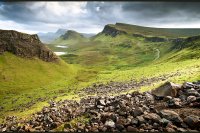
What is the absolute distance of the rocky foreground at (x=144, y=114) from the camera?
17.4m

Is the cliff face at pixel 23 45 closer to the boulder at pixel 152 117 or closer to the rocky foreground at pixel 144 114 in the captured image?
the rocky foreground at pixel 144 114

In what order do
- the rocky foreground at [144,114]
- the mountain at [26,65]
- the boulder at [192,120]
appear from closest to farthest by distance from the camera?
the boulder at [192,120], the rocky foreground at [144,114], the mountain at [26,65]

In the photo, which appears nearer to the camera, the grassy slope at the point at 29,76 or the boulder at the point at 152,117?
the boulder at the point at 152,117

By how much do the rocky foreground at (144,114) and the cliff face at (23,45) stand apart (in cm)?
13253

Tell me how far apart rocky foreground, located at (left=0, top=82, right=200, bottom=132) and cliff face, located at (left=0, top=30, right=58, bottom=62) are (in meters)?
133

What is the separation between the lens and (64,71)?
497ft

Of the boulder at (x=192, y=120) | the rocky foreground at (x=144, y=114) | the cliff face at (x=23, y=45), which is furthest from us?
the cliff face at (x=23, y=45)

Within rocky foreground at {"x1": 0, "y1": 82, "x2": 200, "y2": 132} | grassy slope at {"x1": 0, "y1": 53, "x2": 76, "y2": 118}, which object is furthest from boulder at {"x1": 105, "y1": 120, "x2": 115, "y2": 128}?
grassy slope at {"x1": 0, "y1": 53, "x2": 76, "y2": 118}

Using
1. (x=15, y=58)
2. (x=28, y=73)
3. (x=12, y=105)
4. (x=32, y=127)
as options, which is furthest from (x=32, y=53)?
(x=32, y=127)

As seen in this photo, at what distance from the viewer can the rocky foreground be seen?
17.4 metres

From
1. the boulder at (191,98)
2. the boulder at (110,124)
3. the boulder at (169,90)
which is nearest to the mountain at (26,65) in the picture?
the boulder at (169,90)

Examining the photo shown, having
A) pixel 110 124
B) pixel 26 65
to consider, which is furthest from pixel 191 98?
pixel 26 65

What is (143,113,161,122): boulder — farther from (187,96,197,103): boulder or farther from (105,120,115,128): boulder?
(187,96,197,103): boulder

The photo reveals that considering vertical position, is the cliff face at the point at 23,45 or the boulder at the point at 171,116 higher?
the cliff face at the point at 23,45
